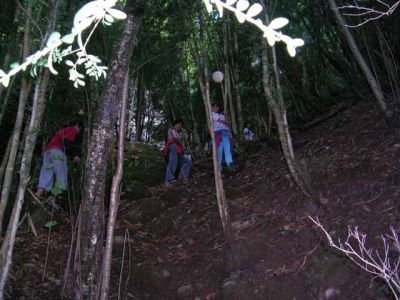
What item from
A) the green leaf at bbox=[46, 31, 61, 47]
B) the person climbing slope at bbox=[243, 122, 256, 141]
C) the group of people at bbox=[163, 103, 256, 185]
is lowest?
the green leaf at bbox=[46, 31, 61, 47]

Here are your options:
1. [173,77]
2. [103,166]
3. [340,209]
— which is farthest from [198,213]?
[173,77]

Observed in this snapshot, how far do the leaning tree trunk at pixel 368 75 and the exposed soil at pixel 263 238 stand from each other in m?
0.24

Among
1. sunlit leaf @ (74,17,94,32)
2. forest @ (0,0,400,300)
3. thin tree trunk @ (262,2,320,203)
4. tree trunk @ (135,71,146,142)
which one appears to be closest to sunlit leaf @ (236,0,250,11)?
forest @ (0,0,400,300)

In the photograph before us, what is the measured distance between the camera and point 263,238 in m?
5.68

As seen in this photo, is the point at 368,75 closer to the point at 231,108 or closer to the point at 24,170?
the point at 24,170

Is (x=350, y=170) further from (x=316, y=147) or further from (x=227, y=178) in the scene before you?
(x=227, y=178)

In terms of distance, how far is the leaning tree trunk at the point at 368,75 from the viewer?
6012 millimetres

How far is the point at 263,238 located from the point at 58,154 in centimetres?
309

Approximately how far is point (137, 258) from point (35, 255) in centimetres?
124

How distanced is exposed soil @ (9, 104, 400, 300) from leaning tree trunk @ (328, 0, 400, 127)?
0.24 meters

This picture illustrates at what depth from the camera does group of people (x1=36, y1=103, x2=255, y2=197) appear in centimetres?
677

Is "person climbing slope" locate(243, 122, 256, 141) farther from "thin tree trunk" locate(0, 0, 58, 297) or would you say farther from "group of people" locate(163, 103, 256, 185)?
"thin tree trunk" locate(0, 0, 58, 297)

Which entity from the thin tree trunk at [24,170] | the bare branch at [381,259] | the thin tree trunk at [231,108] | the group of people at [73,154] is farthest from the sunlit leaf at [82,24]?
the thin tree trunk at [231,108]

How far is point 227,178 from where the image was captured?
28.0 feet
